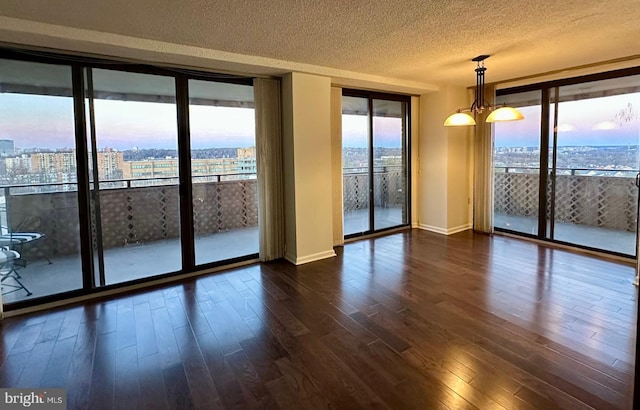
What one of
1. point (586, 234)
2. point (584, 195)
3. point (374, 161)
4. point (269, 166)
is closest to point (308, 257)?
point (269, 166)

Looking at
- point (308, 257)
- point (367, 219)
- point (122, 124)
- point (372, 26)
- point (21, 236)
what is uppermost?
point (372, 26)

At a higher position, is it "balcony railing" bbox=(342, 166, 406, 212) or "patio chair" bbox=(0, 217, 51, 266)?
"balcony railing" bbox=(342, 166, 406, 212)

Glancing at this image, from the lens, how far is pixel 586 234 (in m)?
5.11

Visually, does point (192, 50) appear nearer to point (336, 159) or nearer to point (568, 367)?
point (336, 159)

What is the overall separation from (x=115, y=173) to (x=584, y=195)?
6.27 meters

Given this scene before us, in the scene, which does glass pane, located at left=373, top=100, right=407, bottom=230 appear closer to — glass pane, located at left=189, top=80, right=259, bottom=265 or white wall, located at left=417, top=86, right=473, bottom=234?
white wall, located at left=417, top=86, right=473, bottom=234

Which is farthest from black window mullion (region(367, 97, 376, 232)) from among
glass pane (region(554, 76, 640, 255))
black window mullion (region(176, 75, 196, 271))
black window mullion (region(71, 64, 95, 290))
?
black window mullion (region(71, 64, 95, 290))

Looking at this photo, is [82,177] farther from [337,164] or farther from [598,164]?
[598,164]

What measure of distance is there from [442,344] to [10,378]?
2.98 meters

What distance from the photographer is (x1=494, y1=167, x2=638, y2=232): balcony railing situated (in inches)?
189

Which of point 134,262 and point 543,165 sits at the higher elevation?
point 543,165

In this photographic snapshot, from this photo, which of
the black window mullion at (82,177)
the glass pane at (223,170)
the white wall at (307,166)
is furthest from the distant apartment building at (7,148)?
the white wall at (307,166)

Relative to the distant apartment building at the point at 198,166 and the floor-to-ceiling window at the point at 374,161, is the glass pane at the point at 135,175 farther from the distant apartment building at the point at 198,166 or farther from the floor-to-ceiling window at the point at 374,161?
the floor-to-ceiling window at the point at 374,161

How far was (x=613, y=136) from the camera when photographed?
4.61m
